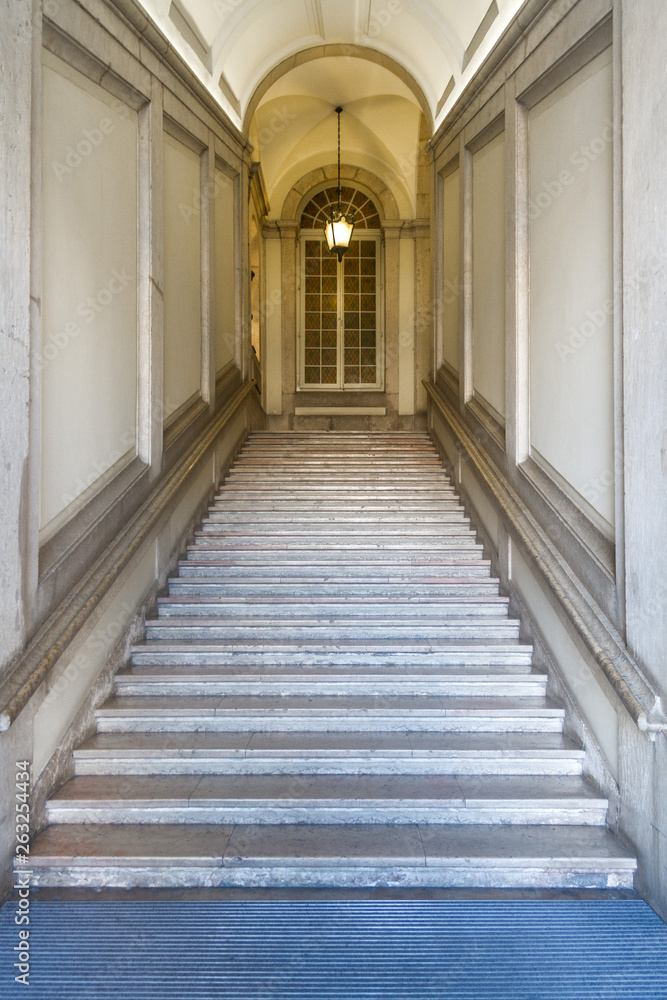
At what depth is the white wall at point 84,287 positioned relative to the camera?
11.0ft

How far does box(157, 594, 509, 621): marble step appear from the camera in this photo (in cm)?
453

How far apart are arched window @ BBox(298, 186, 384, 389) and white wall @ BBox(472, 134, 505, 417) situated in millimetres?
5799

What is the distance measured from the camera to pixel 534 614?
416 centimetres

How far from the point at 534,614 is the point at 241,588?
199cm

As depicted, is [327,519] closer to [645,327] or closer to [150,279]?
[150,279]

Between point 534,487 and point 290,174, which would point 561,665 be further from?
point 290,174

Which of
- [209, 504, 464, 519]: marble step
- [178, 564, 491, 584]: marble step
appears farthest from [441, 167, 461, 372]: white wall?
[178, 564, 491, 584]: marble step

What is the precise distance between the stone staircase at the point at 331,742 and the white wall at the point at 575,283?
121 centimetres

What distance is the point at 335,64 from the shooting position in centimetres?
895

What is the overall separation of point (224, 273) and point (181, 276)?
4.79 ft

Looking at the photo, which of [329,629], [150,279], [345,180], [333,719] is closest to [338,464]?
[329,629]

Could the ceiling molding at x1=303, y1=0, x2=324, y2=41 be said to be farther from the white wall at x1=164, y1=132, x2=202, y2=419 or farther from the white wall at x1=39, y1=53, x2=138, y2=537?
the white wall at x1=39, y1=53, x2=138, y2=537

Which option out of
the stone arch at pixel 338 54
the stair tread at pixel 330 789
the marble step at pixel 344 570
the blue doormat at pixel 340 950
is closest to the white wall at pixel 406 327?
the stone arch at pixel 338 54

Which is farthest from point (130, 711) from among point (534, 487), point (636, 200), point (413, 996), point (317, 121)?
point (317, 121)
